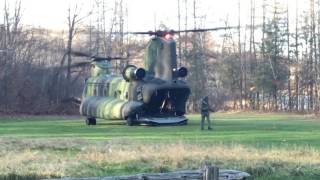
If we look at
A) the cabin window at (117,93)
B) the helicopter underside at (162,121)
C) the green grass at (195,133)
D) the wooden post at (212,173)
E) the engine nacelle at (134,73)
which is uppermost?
the engine nacelle at (134,73)

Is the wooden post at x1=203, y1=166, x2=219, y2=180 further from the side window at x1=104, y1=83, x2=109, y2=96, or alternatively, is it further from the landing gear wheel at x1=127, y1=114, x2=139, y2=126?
the side window at x1=104, y1=83, x2=109, y2=96

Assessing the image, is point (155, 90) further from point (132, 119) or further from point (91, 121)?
point (91, 121)

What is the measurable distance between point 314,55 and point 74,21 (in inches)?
1116

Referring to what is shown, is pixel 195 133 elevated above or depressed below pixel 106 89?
below

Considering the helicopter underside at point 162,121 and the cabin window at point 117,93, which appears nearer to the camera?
the helicopter underside at point 162,121

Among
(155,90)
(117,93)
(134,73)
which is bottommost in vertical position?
(117,93)

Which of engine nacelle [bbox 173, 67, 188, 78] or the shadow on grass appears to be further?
engine nacelle [bbox 173, 67, 188, 78]

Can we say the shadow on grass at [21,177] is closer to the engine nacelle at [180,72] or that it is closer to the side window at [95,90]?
the engine nacelle at [180,72]

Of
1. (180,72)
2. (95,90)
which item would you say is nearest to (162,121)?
(180,72)

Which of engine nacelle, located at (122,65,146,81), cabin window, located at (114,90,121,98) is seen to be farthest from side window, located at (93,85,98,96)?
engine nacelle, located at (122,65,146,81)

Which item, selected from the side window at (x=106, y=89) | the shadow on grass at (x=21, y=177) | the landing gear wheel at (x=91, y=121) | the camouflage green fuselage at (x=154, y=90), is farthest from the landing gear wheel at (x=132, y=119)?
the shadow on grass at (x=21, y=177)

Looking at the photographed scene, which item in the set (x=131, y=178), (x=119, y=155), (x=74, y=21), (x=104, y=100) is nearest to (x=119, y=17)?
(x=74, y=21)

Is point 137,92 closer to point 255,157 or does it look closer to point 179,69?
point 179,69

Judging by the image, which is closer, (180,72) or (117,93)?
(180,72)
